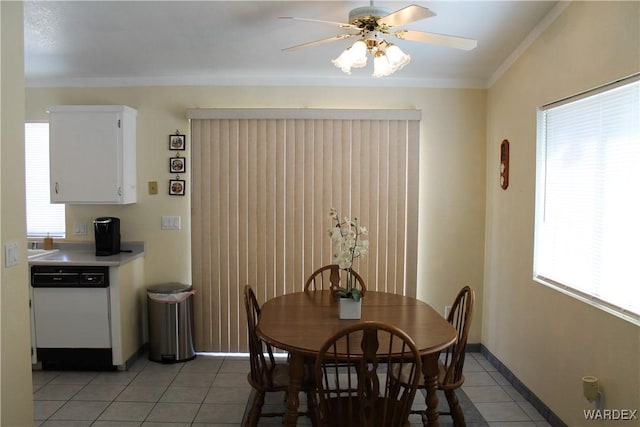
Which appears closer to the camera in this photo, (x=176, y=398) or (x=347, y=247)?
(x=347, y=247)

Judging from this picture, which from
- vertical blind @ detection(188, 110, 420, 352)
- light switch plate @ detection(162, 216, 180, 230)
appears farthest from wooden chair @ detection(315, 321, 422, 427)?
light switch plate @ detection(162, 216, 180, 230)

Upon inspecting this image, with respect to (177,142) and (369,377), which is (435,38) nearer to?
(369,377)

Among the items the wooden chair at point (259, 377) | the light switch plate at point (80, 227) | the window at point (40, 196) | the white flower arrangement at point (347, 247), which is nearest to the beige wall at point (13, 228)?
the wooden chair at point (259, 377)

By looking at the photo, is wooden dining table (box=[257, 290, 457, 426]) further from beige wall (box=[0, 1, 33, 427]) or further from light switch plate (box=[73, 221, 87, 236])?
light switch plate (box=[73, 221, 87, 236])

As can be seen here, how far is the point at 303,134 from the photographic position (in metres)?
3.73

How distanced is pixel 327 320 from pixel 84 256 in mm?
2283

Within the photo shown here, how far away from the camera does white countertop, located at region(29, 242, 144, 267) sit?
131 inches

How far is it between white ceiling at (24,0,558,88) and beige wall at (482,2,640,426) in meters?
0.28

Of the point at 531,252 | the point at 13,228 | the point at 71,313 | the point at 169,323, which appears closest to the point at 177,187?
the point at 169,323

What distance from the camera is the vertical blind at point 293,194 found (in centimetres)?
373

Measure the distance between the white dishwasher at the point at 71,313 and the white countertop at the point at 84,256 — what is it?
5 cm

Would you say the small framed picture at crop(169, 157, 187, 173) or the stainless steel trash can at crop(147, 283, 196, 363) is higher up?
the small framed picture at crop(169, 157, 187, 173)

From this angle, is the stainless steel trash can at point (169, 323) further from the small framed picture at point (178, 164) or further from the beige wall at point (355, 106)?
the small framed picture at point (178, 164)

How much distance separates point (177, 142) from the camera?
12.5 ft
